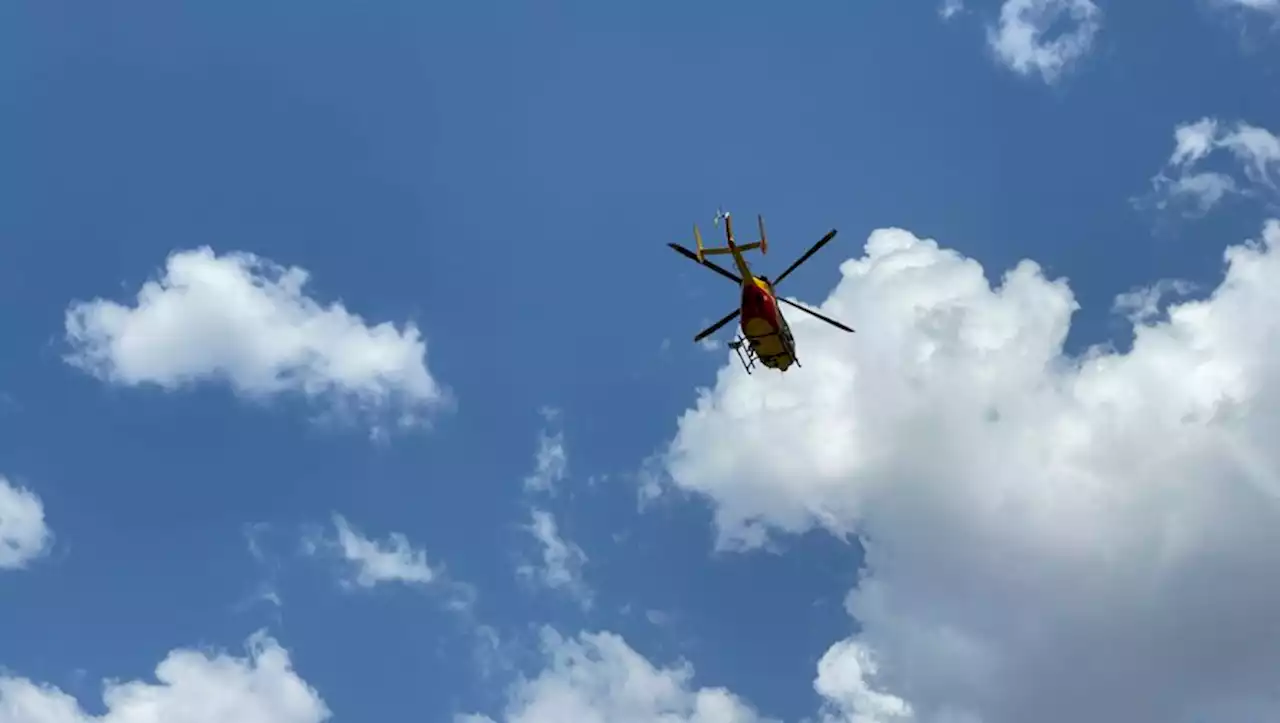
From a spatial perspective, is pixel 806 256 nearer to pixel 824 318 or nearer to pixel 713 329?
pixel 824 318

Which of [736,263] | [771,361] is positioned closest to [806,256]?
[736,263]

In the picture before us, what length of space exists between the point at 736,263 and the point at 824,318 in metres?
8.92

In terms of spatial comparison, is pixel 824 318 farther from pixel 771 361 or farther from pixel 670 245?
pixel 670 245

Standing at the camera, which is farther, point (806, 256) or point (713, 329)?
point (713, 329)

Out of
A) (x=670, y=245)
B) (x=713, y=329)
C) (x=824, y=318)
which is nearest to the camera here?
(x=670, y=245)

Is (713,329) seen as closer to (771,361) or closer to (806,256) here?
(771,361)

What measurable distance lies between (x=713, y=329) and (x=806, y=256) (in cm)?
1542

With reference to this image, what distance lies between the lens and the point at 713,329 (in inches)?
4368

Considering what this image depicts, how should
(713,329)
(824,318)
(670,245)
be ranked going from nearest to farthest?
(670,245) < (824,318) < (713,329)

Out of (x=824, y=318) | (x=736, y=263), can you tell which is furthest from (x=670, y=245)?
(x=824, y=318)

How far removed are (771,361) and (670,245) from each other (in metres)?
18.1

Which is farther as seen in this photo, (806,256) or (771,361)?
(771,361)

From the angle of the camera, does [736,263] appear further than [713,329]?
No

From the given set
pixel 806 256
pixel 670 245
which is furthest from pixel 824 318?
pixel 670 245
